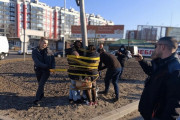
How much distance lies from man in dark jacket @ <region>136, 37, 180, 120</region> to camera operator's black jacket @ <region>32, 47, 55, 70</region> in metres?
2.89

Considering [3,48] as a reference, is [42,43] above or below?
above

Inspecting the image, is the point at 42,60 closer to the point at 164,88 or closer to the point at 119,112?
the point at 119,112

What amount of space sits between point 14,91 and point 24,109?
5.47 ft

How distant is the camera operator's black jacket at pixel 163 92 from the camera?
1994 millimetres

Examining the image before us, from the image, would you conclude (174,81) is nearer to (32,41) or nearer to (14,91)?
(14,91)

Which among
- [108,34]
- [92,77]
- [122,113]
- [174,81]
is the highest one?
[108,34]

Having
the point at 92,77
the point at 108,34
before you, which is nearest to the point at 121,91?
the point at 92,77

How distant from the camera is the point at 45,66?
4.53 metres

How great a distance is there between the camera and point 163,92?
2.15 metres

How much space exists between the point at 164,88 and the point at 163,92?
2.3 inches

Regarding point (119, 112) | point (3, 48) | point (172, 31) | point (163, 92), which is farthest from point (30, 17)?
point (163, 92)

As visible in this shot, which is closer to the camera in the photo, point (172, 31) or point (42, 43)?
point (42, 43)

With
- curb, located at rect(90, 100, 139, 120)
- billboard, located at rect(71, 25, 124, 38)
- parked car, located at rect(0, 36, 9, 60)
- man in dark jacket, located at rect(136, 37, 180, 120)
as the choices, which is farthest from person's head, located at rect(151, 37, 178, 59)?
billboard, located at rect(71, 25, 124, 38)

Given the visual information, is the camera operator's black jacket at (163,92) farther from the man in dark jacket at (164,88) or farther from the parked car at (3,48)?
the parked car at (3,48)
